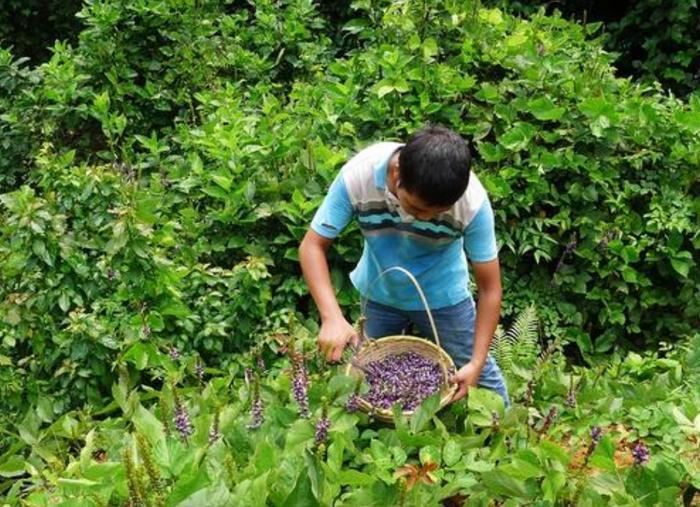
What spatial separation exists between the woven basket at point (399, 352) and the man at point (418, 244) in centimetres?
5

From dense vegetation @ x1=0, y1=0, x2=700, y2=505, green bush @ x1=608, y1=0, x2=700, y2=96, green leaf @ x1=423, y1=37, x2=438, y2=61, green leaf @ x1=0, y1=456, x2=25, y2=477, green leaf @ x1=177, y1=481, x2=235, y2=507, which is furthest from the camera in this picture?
green bush @ x1=608, y1=0, x2=700, y2=96

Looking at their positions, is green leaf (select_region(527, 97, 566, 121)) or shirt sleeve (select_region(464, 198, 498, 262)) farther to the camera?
→ green leaf (select_region(527, 97, 566, 121))

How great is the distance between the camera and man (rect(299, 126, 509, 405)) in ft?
7.41

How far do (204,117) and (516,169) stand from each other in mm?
1925

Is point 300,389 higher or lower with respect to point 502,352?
higher

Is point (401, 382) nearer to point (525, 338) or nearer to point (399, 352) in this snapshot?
point (399, 352)

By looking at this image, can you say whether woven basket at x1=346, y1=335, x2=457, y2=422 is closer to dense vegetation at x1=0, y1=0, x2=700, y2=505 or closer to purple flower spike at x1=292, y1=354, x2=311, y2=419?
dense vegetation at x1=0, y1=0, x2=700, y2=505

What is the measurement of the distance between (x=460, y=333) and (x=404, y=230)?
54 cm

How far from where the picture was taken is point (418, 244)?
8.91ft

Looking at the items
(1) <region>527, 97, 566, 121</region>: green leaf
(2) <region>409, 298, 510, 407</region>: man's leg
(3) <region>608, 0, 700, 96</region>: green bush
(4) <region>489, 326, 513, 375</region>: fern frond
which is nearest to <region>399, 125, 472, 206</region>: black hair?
(2) <region>409, 298, 510, 407</region>: man's leg

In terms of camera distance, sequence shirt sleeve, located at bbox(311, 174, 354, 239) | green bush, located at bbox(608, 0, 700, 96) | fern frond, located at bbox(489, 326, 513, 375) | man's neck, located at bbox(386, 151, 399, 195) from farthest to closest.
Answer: green bush, located at bbox(608, 0, 700, 96) → fern frond, located at bbox(489, 326, 513, 375) → shirt sleeve, located at bbox(311, 174, 354, 239) → man's neck, located at bbox(386, 151, 399, 195)

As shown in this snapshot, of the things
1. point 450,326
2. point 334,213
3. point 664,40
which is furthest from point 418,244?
point 664,40

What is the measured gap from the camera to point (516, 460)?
219cm

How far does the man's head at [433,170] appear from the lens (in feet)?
7.25
